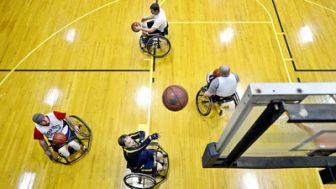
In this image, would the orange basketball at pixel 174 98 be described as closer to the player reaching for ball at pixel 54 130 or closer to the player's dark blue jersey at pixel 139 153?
the player's dark blue jersey at pixel 139 153

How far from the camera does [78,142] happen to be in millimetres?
4613

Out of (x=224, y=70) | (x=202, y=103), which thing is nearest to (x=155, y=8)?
(x=224, y=70)

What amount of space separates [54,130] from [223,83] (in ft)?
9.50

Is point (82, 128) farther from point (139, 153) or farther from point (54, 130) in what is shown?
point (139, 153)

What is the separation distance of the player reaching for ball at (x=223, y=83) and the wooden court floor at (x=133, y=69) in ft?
2.79

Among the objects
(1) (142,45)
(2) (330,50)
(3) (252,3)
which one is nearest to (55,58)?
(1) (142,45)

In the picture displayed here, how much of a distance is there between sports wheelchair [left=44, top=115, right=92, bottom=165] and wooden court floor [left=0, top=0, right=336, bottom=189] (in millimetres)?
112

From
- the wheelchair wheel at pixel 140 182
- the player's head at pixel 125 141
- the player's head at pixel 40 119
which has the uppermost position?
the player's head at pixel 40 119

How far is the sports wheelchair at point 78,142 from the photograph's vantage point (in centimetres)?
449

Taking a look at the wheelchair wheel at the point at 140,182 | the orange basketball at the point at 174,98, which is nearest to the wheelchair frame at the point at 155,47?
the orange basketball at the point at 174,98

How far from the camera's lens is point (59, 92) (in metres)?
5.43

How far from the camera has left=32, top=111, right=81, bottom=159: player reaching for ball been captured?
4.01 m

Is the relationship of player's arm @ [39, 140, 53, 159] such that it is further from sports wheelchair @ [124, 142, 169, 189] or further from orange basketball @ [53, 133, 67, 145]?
sports wheelchair @ [124, 142, 169, 189]

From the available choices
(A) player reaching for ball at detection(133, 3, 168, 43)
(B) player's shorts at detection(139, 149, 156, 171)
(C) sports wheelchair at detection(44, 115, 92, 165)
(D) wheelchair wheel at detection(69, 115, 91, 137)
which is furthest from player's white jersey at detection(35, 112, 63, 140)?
(A) player reaching for ball at detection(133, 3, 168, 43)
